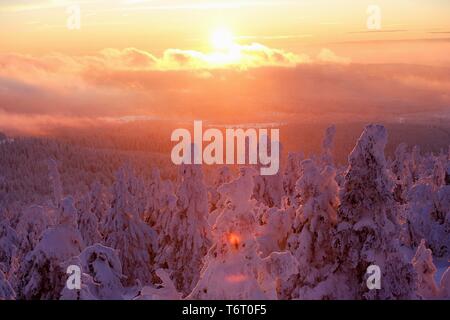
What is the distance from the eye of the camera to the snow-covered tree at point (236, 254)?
45.0 feet

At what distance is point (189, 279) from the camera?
111ft

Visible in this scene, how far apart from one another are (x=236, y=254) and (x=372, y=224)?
21.3 feet

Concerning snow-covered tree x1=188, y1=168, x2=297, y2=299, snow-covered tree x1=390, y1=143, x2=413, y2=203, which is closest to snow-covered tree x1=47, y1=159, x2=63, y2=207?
snow-covered tree x1=188, y1=168, x2=297, y2=299

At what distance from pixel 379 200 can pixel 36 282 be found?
12649mm

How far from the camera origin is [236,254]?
13922mm

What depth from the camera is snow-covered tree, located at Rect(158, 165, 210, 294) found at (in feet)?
109

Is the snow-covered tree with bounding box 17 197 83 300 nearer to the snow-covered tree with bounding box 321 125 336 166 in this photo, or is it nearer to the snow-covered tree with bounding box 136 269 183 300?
the snow-covered tree with bounding box 136 269 183 300

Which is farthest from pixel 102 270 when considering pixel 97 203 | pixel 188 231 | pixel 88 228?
pixel 97 203

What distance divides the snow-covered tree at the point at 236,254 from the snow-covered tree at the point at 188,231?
19119mm

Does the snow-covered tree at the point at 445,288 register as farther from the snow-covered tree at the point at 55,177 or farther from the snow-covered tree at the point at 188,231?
the snow-covered tree at the point at 55,177

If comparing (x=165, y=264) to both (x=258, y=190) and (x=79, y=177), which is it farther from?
(x=79, y=177)

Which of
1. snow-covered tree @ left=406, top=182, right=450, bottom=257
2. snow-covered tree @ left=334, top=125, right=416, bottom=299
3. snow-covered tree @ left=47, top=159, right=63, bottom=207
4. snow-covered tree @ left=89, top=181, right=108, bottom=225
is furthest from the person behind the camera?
snow-covered tree @ left=89, top=181, right=108, bottom=225

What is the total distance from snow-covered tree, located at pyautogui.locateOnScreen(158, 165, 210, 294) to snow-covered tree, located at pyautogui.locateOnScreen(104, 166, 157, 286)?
6200 millimetres

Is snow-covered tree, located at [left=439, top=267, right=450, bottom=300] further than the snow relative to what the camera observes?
Yes
